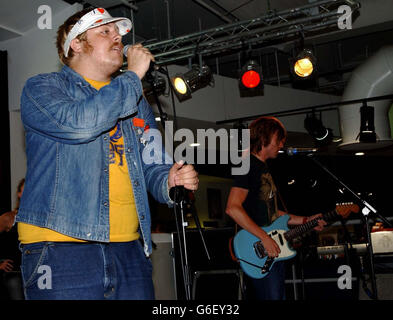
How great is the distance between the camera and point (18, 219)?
1.41 m

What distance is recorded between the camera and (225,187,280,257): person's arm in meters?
3.42

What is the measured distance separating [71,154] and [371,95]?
20.1 feet

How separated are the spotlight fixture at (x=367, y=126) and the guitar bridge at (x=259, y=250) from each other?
3.36 m

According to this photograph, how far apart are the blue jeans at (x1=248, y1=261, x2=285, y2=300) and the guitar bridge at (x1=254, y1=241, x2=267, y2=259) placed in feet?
0.80

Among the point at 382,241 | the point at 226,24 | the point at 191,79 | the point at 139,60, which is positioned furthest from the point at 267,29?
the point at 139,60

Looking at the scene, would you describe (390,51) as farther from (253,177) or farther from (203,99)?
(253,177)

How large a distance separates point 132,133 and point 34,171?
0.38 m

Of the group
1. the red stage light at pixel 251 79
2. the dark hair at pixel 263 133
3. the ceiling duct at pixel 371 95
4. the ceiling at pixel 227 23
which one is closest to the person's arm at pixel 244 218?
the dark hair at pixel 263 133

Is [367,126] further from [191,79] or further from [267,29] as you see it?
[191,79]

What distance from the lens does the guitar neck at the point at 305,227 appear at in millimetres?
3920

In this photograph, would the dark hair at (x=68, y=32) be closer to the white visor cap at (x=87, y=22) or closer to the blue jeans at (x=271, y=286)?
the white visor cap at (x=87, y=22)

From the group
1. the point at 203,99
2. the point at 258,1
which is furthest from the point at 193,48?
the point at 203,99

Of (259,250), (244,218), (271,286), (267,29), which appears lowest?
(271,286)

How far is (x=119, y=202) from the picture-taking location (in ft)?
5.00
